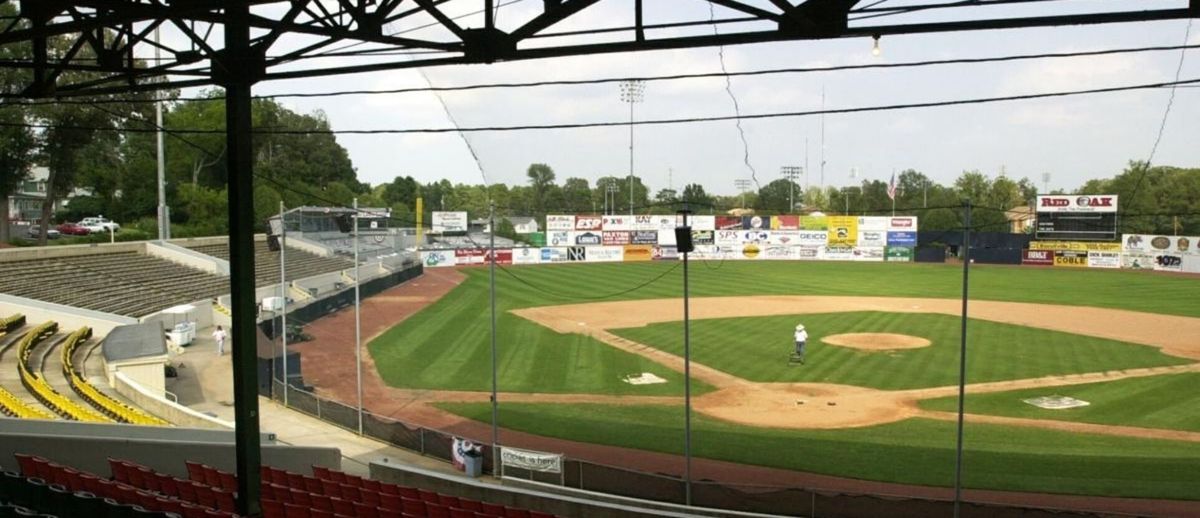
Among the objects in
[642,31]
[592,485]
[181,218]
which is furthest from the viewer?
[181,218]

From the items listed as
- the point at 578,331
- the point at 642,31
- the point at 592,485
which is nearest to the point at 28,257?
the point at 578,331

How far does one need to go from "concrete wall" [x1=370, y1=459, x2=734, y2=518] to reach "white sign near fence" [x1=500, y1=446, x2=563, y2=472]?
4.23 feet

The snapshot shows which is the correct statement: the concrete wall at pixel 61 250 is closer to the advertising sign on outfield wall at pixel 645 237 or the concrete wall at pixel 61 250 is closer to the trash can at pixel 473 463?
the trash can at pixel 473 463

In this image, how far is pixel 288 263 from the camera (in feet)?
189

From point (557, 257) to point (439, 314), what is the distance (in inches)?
1617

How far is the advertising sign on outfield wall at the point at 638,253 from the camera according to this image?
8912 centimetres

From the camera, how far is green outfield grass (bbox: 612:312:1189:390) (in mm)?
29375

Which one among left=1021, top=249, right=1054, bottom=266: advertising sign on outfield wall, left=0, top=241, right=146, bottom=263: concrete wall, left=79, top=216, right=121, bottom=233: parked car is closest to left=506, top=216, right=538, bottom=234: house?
left=79, top=216, right=121, bottom=233: parked car

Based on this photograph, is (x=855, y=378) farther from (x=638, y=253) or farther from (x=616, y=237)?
(x=638, y=253)

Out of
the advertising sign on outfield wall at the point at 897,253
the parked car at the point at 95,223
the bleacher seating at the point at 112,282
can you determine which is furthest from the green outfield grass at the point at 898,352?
the parked car at the point at 95,223

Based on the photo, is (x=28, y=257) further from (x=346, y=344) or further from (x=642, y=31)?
(x=642, y=31)

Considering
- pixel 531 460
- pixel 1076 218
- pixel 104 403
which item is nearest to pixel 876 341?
pixel 531 460

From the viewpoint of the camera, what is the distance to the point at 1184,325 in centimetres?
4056

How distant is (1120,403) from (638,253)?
217ft
